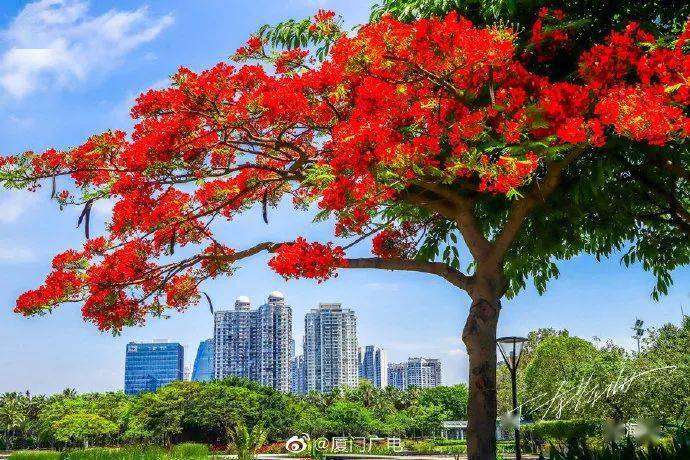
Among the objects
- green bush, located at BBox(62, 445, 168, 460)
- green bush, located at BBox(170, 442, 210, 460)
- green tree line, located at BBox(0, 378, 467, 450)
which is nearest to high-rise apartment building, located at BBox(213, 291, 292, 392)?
green tree line, located at BBox(0, 378, 467, 450)

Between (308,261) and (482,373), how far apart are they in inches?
108

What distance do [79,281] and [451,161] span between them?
6407 mm

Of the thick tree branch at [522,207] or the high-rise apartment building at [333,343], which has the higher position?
the high-rise apartment building at [333,343]

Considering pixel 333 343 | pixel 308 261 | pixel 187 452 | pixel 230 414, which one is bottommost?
pixel 230 414

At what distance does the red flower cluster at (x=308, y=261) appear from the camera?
9.81m

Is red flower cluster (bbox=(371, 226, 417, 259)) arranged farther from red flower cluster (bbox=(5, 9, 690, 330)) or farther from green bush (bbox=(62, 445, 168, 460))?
green bush (bbox=(62, 445, 168, 460))

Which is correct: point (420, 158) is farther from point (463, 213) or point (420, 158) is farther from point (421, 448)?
point (421, 448)

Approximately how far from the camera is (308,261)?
386 inches

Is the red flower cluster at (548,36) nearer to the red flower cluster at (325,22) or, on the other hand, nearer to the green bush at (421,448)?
the red flower cluster at (325,22)

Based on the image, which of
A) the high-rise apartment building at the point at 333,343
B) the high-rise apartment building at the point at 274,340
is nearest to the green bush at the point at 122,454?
the high-rise apartment building at the point at 274,340

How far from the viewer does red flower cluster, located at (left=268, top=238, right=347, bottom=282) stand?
981 cm

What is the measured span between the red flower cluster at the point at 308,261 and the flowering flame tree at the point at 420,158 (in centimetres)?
2

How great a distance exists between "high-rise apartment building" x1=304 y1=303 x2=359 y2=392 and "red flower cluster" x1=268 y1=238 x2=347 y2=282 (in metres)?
185

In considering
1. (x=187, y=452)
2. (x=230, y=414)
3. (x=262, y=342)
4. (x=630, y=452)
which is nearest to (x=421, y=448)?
(x=230, y=414)
